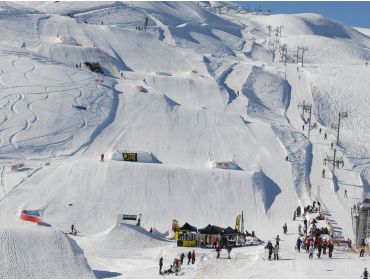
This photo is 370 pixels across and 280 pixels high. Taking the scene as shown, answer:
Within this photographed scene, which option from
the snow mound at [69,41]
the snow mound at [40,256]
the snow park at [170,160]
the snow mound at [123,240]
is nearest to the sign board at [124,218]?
the snow park at [170,160]

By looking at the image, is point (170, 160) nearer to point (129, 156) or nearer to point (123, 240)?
point (129, 156)

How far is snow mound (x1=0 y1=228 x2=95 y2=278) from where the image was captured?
25281 mm

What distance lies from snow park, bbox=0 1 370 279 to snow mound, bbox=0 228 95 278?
70 millimetres

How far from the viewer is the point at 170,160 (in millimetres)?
48562

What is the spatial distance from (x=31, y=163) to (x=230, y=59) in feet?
144

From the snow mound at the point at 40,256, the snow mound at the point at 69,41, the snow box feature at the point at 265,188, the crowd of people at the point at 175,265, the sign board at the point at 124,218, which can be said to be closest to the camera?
the snow mound at the point at 40,256

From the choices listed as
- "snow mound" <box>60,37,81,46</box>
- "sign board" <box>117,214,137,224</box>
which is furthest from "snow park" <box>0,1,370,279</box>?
"snow mound" <box>60,37,81,46</box>

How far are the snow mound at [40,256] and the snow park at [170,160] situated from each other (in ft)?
0.23

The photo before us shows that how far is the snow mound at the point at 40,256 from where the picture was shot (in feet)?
82.9

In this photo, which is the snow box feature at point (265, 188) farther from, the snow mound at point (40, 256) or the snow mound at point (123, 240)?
the snow mound at point (40, 256)

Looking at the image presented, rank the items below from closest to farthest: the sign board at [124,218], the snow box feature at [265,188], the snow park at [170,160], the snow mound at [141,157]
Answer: the snow park at [170,160], the sign board at [124,218], the snow box feature at [265,188], the snow mound at [141,157]

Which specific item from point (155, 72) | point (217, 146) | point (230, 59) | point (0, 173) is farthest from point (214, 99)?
point (0, 173)

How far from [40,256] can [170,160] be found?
74.4 feet

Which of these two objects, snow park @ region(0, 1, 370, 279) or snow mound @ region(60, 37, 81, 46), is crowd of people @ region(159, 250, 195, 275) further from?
snow mound @ region(60, 37, 81, 46)
